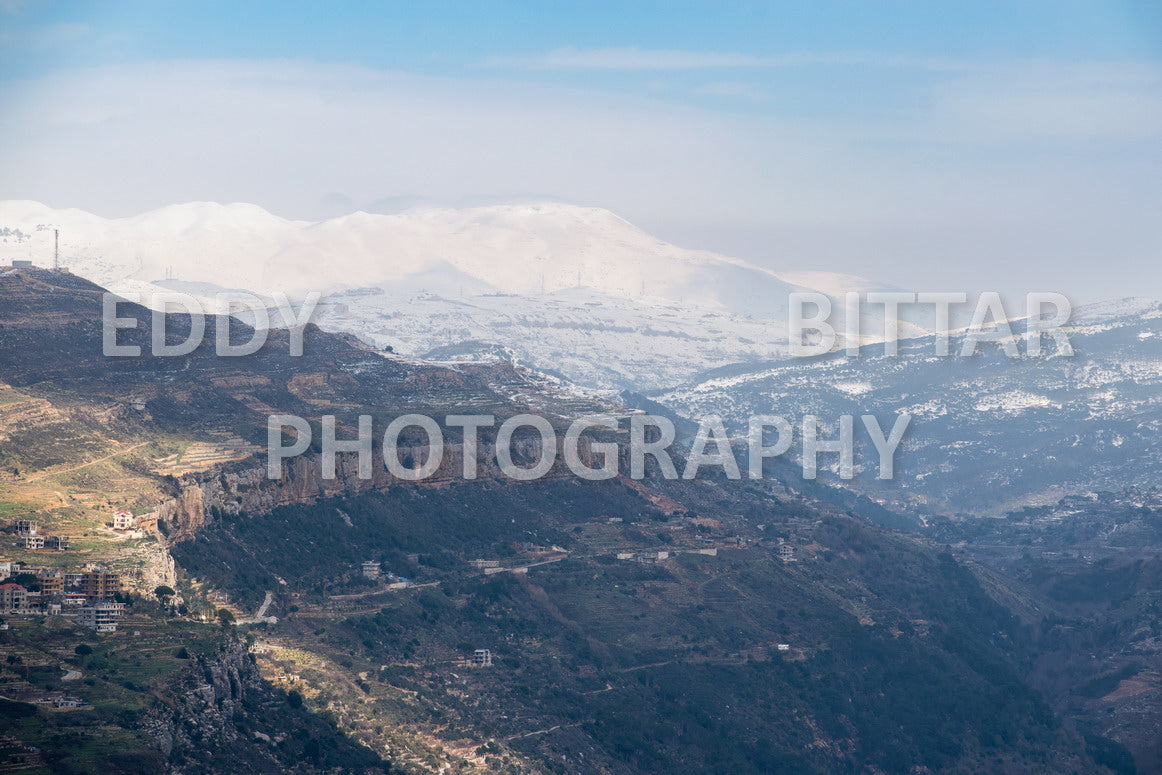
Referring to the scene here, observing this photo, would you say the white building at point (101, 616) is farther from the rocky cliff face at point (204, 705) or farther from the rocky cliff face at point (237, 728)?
the rocky cliff face at point (204, 705)

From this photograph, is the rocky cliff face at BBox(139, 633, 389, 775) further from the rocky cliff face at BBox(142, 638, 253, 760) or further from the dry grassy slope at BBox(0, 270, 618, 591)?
the dry grassy slope at BBox(0, 270, 618, 591)

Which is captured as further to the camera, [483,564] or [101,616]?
[483,564]

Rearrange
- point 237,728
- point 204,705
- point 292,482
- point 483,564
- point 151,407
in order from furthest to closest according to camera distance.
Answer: point 151,407
point 483,564
point 292,482
point 237,728
point 204,705

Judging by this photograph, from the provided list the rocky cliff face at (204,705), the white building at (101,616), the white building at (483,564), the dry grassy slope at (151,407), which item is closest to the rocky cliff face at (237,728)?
the rocky cliff face at (204,705)

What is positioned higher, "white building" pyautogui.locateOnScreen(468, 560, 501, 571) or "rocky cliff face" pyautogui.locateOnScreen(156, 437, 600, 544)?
"rocky cliff face" pyautogui.locateOnScreen(156, 437, 600, 544)

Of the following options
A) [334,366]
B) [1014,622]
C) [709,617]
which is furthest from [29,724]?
[1014,622]

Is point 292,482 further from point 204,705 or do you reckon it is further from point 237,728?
point 204,705

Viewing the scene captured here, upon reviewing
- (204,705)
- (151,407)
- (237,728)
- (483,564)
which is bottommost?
(237,728)

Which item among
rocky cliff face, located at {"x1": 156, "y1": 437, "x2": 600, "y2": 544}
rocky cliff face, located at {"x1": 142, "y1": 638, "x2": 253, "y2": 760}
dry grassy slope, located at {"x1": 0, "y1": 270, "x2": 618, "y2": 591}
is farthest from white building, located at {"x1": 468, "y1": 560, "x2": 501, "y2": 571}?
rocky cliff face, located at {"x1": 142, "y1": 638, "x2": 253, "y2": 760}

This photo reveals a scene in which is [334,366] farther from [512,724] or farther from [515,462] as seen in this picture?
[512,724]

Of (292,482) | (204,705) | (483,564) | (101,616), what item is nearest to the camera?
(204,705)

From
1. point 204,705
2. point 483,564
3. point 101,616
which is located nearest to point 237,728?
point 204,705

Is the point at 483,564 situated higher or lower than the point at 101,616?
lower
